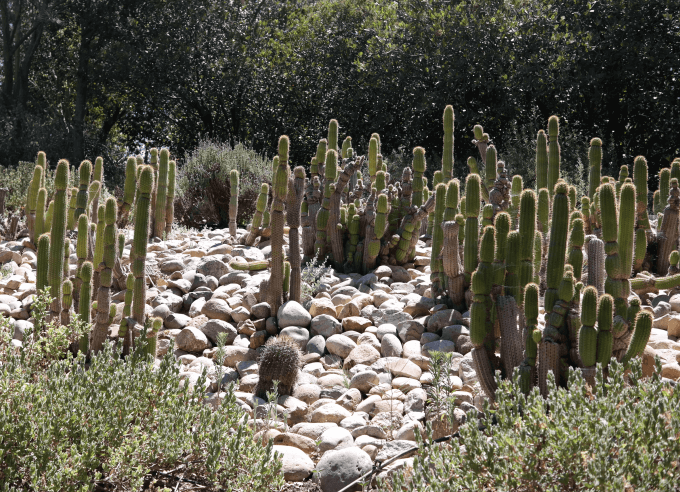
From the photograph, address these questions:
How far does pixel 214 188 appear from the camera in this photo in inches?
358

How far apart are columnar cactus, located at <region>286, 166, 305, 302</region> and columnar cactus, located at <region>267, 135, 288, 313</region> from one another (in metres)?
0.06

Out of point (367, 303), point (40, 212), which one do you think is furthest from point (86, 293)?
point (40, 212)

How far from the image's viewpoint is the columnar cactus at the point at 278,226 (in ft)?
13.7

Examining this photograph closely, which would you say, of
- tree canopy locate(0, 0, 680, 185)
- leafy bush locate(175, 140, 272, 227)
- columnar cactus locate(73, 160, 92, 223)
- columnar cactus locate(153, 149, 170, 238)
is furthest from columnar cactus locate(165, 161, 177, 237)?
tree canopy locate(0, 0, 680, 185)

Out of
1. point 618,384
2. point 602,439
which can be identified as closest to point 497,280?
point 618,384

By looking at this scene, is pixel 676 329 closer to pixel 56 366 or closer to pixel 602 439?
pixel 602 439

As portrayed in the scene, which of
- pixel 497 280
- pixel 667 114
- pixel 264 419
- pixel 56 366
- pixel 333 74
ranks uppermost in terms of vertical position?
pixel 333 74

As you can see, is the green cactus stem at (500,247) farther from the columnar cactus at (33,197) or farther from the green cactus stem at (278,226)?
the columnar cactus at (33,197)

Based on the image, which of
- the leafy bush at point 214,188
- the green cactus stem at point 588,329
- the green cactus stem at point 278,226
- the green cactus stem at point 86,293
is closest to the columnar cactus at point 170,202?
the leafy bush at point 214,188

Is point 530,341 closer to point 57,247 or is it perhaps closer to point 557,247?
point 557,247

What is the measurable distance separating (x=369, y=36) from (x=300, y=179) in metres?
11.2

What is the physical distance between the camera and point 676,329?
370 centimetres

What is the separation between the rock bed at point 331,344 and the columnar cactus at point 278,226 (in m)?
0.11

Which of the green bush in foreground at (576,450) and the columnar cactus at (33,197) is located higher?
the columnar cactus at (33,197)
